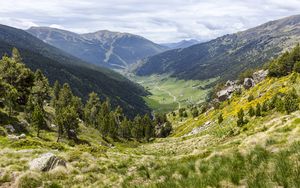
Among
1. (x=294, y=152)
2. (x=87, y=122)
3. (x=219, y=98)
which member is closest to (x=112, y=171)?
(x=294, y=152)

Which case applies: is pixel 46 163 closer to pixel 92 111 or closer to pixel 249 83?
pixel 92 111

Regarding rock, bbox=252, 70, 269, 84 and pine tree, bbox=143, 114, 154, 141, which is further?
rock, bbox=252, 70, 269, 84

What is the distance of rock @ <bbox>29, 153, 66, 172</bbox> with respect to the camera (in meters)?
22.7

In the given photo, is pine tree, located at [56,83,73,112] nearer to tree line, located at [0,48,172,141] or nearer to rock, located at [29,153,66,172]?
tree line, located at [0,48,172,141]

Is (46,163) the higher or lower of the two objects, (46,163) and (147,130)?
the higher

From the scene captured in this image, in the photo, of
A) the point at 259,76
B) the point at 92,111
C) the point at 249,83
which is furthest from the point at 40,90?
the point at 259,76

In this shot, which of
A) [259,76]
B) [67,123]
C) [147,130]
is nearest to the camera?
[67,123]

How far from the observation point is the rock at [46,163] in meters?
22.7

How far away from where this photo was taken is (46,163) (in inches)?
904

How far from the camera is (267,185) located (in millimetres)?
8609

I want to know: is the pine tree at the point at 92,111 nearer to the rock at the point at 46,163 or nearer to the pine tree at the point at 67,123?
the pine tree at the point at 67,123

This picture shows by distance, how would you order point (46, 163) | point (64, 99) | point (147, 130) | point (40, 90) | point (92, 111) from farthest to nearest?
point (92, 111), point (147, 130), point (64, 99), point (40, 90), point (46, 163)

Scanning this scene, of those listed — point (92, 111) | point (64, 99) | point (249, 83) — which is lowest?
point (92, 111)

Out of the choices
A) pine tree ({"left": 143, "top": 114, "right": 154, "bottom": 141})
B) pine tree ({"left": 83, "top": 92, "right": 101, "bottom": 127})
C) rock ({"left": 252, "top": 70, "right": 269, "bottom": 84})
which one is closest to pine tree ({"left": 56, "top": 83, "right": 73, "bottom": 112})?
pine tree ({"left": 83, "top": 92, "right": 101, "bottom": 127})
